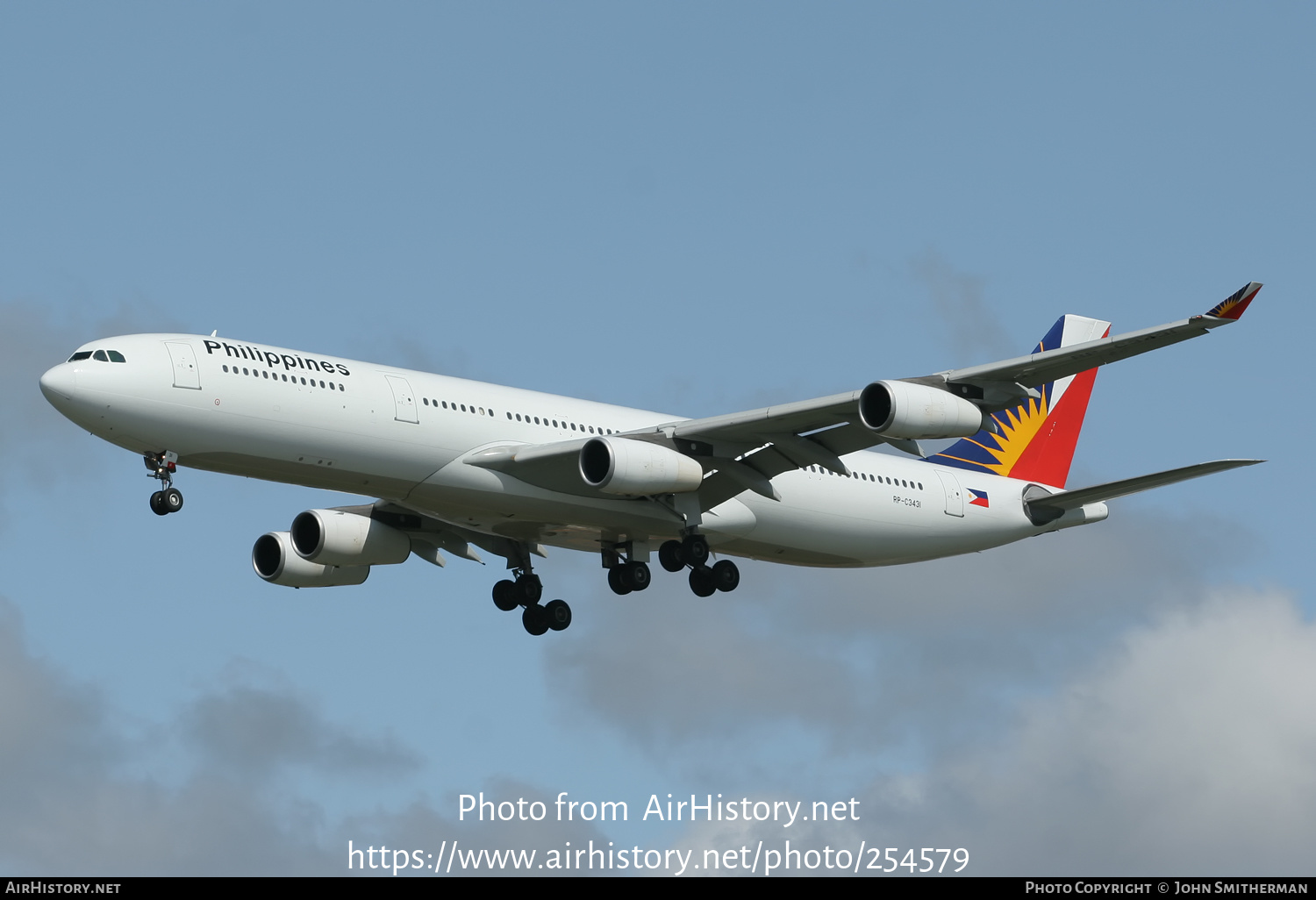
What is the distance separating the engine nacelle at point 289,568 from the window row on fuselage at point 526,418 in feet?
22.8

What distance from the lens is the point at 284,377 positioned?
39375 millimetres

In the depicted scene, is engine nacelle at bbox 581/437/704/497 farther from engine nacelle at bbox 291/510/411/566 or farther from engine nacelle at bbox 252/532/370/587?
engine nacelle at bbox 252/532/370/587

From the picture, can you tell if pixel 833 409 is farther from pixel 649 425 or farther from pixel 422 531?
pixel 422 531

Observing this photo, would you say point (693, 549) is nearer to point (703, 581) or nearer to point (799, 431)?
point (703, 581)

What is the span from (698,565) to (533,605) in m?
5.36

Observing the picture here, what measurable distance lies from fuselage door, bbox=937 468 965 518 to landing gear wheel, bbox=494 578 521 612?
1134 centimetres

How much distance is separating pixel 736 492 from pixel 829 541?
385 centimetres

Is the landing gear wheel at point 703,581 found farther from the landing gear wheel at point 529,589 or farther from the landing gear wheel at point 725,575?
the landing gear wheel at point 529,589

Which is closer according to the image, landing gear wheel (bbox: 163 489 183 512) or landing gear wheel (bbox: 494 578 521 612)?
landing gear wheel (bbox: 163 489 183 512)

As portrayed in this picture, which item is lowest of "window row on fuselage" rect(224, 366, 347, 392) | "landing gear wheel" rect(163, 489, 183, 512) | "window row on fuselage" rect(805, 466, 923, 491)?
"landing gear wheel" rect(163, 489, 183, 512)

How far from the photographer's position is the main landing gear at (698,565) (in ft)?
147

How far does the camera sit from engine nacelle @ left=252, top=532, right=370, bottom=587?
47.0m

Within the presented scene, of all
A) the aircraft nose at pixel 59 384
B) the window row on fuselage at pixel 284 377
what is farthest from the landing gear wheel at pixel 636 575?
the aircraft nose at pixel 59 384

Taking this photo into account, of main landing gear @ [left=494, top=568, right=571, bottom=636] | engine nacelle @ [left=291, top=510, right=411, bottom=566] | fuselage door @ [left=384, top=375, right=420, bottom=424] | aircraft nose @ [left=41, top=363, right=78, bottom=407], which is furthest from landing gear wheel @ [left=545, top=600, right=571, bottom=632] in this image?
aircraft nose @ [left=41, top=363, right=78, bottom=407]
